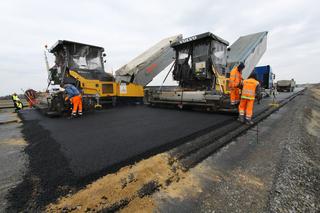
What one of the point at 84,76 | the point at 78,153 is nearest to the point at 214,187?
the point at 78,153

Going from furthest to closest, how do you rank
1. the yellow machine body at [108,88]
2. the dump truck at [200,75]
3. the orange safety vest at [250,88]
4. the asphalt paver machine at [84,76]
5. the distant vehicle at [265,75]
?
1. the distant vehicle at [265,75]
2. the yellow machine body at [108,88]
3. the asphalt paver machine at [84,76]
4. the dump truck at [200,75]
5. the orange safety vest at [250,88]

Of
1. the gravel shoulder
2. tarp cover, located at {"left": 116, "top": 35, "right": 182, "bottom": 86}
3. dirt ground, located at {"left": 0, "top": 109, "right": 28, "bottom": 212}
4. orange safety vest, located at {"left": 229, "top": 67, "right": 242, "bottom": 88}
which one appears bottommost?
the gravel shoulder

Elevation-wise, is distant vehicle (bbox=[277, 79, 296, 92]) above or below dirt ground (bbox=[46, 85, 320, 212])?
above

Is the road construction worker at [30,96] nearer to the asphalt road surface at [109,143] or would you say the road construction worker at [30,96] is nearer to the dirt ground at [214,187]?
the asphalt road surface at [109,143]

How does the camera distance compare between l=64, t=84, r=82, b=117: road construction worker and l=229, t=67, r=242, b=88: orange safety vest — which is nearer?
l=229, t=67, r=242, b=88: orange safety vest

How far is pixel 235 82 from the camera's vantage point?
3.73 m

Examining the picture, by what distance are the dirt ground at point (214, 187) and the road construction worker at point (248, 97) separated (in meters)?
1.37

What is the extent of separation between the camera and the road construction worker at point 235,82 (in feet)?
12.1

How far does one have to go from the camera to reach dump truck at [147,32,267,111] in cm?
449

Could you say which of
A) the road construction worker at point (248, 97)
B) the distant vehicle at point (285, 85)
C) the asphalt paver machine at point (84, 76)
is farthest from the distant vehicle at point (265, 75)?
the distant vehicle at point (285, 85)

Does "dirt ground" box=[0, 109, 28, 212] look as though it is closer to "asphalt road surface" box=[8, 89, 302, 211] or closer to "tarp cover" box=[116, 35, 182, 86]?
"asphalt road surface" box=[8, 89, 302, 211]

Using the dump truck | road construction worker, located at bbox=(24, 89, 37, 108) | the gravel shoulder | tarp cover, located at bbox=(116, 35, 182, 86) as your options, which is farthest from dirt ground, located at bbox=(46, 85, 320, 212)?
road construction worker, located at bbox=(24, 89, 37, 108)

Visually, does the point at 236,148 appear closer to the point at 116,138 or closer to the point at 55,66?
the point at 116,138

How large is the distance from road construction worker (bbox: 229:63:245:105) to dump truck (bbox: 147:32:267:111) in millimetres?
234
